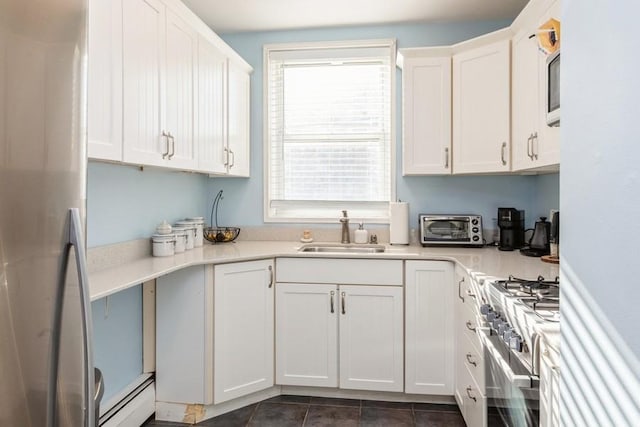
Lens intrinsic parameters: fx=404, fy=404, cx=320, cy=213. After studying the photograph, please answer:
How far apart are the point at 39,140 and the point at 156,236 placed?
1702 millimetres

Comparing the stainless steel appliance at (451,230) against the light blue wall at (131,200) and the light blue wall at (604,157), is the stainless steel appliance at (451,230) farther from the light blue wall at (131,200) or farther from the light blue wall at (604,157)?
the light blue wall at (604,157)

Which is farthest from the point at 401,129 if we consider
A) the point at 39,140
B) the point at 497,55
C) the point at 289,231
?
the point at 39,140

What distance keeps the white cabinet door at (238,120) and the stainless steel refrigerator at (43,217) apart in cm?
201

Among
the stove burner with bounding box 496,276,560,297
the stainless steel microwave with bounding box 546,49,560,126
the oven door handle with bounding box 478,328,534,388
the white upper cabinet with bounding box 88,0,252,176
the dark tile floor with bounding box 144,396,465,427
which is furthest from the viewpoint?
the dark tile floor with bounding box 144,396,465,427

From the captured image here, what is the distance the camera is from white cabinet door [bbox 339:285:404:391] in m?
2.51

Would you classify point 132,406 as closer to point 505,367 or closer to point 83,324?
point 83,324

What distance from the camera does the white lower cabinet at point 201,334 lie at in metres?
2.34

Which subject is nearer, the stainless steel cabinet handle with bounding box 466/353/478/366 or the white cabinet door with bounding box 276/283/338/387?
the stainless steel cabinet handle with bounding box 466/353/478/366

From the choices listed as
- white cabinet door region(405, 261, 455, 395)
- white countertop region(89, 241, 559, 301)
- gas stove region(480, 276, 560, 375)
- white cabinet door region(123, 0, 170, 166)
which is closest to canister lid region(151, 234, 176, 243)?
white countertop region(89, 241, 559, 301)

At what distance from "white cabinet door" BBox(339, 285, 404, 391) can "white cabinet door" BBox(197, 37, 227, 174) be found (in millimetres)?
1188

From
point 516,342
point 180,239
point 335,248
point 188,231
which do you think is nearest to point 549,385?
point 516,342

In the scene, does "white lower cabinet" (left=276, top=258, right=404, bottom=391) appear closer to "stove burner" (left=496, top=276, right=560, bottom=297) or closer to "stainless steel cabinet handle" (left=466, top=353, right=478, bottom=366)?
"stainless steel cabinet handle" (left=466, top=353, right=478, bottom=366)

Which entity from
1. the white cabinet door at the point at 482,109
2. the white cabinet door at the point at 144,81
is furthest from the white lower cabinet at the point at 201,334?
the white cabinet door at the point at 482,109

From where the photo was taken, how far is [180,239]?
8.41ft
